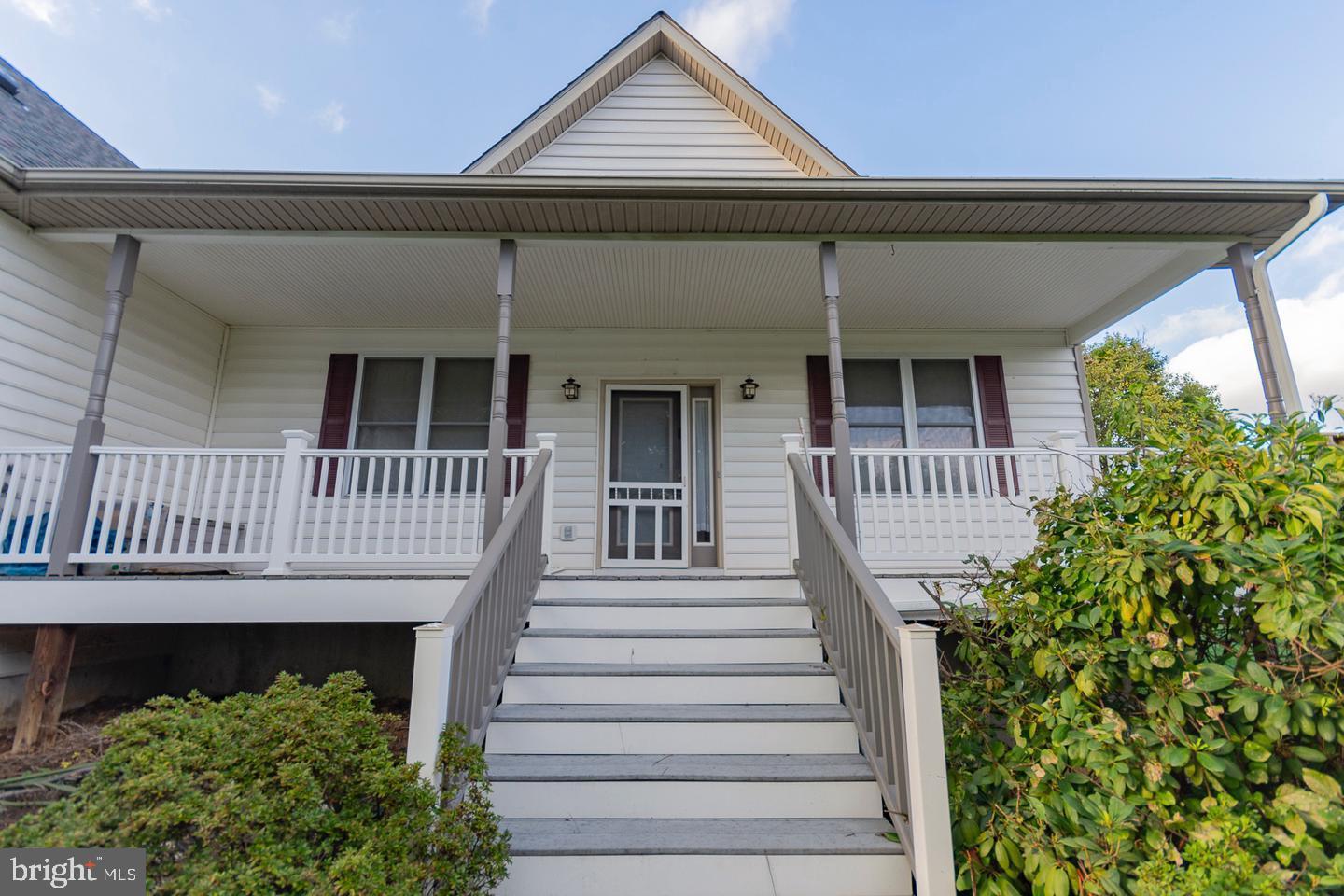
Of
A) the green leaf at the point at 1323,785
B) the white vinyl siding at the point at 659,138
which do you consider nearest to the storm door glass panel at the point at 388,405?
the white vinyl siding at the point at 659,138

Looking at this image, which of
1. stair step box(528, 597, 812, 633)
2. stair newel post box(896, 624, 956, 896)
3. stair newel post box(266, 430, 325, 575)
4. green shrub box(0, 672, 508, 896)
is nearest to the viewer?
green shrub box(0, 672, 508, 896)

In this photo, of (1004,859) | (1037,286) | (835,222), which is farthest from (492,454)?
(1037,286)

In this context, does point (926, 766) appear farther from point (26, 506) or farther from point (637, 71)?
point (637, 71)

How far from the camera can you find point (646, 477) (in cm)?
A: 598

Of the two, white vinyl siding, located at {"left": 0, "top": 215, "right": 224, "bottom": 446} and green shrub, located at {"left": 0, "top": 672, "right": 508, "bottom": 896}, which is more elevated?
white vinyl siding, located at {"left": 0, "top": 215, "right": 224, "bottom": 446}

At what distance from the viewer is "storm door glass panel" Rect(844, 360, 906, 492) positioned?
599 centimetres

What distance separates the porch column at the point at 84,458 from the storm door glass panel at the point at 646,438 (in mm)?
3714

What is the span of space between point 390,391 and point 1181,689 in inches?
239

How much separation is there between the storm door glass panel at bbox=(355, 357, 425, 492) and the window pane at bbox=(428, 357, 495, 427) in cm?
18

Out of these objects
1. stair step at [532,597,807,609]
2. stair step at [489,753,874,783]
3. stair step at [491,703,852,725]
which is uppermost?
stair step at [532,597,807,609]

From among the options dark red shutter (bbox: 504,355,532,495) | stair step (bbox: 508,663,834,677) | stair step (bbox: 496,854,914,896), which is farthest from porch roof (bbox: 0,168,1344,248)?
stair step (bbox: 496,854,914,896)

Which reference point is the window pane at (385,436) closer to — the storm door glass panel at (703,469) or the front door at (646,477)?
the front door at (646,477)

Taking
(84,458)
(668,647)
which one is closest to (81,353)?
(84,458)

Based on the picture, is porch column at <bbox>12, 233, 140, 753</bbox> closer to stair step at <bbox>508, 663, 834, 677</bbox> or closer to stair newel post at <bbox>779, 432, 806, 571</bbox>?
stair step at <bbox>508, 663, 834, 677</bbox>
